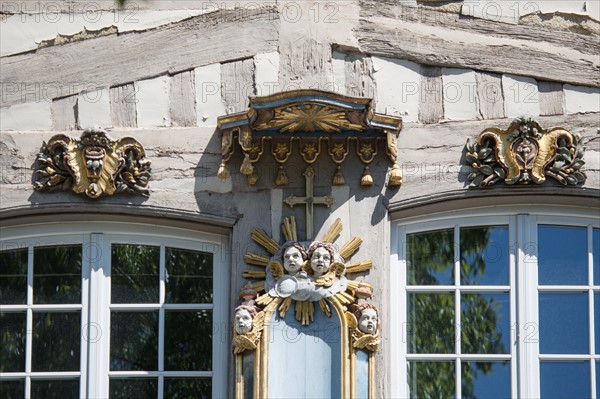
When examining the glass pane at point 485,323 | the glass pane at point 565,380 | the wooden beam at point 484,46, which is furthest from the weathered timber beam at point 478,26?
the glass pane at point 565,380

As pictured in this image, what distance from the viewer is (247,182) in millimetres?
12211

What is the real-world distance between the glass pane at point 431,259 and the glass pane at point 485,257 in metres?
0.08

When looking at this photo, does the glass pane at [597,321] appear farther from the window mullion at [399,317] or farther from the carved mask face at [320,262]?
the carved mask face at [320,262]

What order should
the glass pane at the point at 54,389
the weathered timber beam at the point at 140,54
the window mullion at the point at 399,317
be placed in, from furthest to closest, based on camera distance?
the weathered timber beam at the point at 140,54 → the glass pane at the point at 54,389 → the window mullion at the point at 399,317

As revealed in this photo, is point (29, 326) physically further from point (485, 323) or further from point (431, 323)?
point (485, 323)

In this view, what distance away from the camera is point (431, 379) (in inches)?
473

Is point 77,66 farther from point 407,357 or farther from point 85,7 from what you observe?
point 407,357

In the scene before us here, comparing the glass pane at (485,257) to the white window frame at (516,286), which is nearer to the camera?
the white window frame at (516,286)

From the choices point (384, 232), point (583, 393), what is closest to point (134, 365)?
point (384, 232)

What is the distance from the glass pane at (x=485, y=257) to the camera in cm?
1216

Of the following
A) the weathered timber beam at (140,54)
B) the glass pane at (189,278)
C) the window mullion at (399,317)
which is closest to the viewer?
the window mullion at (399,317)

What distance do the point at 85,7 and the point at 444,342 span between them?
3130mm

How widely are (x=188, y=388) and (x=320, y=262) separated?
114 cm

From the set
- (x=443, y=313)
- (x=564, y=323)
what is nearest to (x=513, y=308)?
(x=564, y=323)
